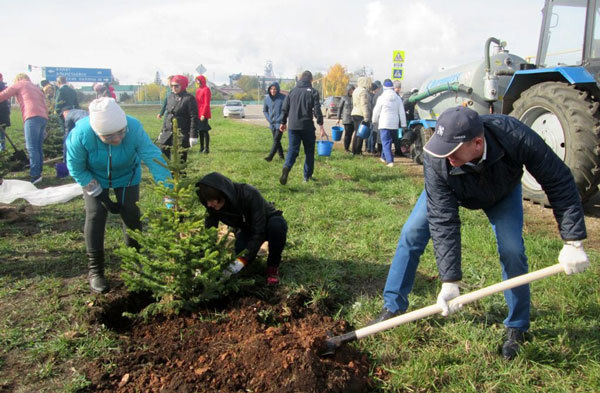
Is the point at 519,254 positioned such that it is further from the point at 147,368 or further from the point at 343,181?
the point at 343,181

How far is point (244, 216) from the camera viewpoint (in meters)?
3.73

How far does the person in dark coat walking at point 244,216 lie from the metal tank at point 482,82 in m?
5.21

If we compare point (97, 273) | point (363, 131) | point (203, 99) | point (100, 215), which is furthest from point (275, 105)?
point (97, 273)

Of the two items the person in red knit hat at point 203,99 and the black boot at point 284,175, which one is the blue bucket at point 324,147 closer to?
the black boot at point 284,175

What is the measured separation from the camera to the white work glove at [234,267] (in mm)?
3350

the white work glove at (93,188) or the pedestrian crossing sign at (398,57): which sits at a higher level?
the pedestrian crossing sign at (398,57)

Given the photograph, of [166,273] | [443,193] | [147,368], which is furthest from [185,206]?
[443,193]

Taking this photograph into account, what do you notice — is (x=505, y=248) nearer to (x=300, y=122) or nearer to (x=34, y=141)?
(x=300, y=122)

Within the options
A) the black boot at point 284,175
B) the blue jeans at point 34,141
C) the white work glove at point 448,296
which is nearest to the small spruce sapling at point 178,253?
the white work glove at point 448,296

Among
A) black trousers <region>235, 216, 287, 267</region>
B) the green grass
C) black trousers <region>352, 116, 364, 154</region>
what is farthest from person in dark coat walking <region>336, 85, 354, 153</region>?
black trousers <region>235, 216, 287, 267</region>

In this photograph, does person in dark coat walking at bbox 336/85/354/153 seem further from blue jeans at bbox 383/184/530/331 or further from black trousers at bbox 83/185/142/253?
blue jeans at bbox 383/184/530/331

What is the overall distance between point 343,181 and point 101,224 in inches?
184

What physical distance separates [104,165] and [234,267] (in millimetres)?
1422

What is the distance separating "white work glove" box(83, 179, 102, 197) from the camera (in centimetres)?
354
